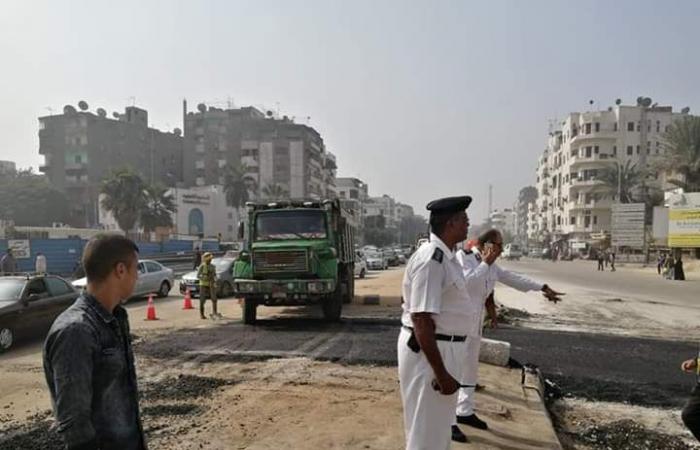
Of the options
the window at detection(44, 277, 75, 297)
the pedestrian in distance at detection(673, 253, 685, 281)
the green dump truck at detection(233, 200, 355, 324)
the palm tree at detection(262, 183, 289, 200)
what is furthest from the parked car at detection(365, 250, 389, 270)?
the palm tree at detection(262, 183, 289, 200)

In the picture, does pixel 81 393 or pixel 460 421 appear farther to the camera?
pixel 460 421

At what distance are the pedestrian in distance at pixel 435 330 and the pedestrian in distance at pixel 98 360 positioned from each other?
5.24ft

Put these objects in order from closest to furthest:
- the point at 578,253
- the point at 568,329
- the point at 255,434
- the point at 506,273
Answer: the point at 255,434 → the point at 506,273 → the point at 568,329 → the point at 578,253

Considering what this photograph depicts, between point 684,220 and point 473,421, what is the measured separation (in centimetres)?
4399

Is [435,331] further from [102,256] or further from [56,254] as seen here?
[56,254]

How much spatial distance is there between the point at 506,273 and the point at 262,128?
109 metres

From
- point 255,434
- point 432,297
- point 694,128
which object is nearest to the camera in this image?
point 432,297

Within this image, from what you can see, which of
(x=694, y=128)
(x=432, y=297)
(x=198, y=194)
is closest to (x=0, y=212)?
(x=198, y=194)

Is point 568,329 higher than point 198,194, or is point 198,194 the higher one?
point 198,194

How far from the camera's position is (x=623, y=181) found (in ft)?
247

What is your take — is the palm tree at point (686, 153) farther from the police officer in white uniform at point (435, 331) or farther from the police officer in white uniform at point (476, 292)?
the police officer in white uniform at point (435, 331)

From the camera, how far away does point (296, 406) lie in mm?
6461

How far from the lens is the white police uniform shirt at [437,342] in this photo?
11.2 feet

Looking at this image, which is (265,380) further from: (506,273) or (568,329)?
(568,329)
